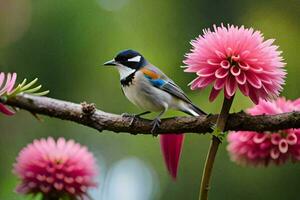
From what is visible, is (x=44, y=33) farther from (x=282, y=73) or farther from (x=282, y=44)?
(x=282, y=73)

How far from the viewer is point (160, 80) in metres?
1.70

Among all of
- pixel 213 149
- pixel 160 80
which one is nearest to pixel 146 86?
pixel 160 80

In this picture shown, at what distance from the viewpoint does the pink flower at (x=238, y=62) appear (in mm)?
880

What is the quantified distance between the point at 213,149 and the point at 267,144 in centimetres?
21

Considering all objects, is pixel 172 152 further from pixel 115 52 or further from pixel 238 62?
pixel 115 52

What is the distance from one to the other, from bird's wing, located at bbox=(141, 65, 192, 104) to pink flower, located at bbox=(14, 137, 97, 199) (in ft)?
1.82

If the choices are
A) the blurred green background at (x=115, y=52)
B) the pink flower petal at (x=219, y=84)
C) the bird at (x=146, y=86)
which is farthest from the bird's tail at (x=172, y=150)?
the blurred green background at (x=115, y=52)

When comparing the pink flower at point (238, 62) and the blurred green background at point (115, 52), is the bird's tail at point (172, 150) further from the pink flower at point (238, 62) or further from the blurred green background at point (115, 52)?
the blurred green background at point (115, 52)

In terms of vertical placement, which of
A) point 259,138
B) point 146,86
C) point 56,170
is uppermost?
point 146,86

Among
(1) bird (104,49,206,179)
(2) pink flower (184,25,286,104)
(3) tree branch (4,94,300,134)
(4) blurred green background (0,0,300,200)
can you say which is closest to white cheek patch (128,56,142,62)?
(1) bird (104,49,206,179)

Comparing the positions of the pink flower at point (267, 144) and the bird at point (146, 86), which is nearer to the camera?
the pink flower at point (267, 144)

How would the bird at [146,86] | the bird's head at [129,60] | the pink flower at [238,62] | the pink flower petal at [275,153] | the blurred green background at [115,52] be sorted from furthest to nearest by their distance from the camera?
1. the blurred green background at [115,52]
2. the bird's head at [129,60]
3. the bird at [146,86]
4. the pink flower petal at [275,153]
5. the pink flower at [238,62]

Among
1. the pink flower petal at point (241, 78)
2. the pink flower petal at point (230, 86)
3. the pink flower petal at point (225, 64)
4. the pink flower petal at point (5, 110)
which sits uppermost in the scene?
the pink flower petal at point (225, 64)

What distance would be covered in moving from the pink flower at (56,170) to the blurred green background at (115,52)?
2.20 m
